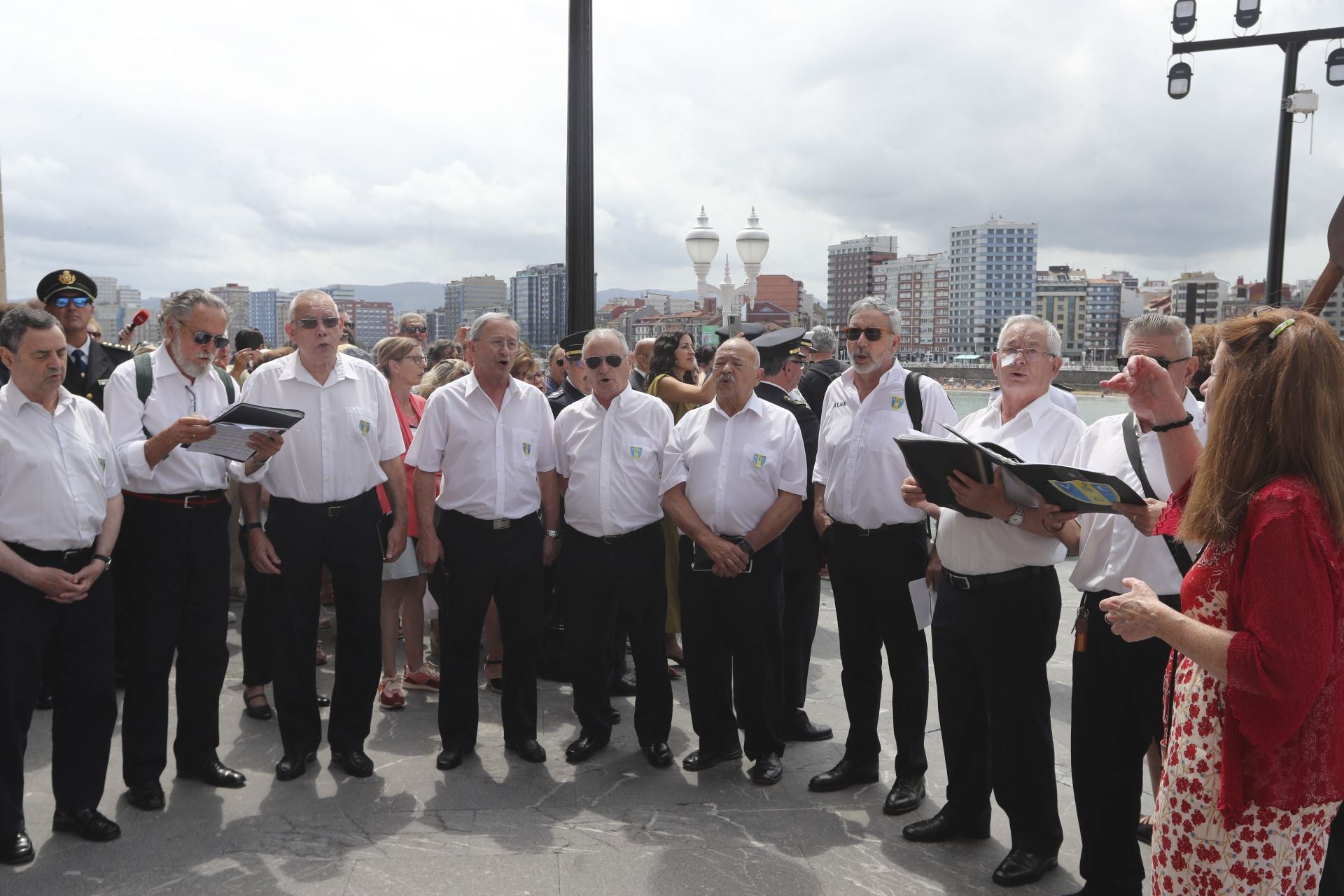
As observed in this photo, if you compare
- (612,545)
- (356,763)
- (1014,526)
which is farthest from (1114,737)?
(356,763)

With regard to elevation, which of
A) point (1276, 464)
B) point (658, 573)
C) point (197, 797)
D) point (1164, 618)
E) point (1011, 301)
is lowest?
point (197, 797)

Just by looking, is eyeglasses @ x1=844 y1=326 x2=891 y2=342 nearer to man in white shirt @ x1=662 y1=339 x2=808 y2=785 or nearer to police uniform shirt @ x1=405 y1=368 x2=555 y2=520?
man in white shirt @ x1=662 y1=339 x2=808 y2=785

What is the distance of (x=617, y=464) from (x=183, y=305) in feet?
6.79

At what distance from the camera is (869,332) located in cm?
448

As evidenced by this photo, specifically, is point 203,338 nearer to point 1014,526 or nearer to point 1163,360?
point 1014,526

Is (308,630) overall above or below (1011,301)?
below

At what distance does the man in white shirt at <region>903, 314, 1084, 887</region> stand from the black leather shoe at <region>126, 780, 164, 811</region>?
3.13 meters

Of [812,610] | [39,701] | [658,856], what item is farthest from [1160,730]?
[39,701]

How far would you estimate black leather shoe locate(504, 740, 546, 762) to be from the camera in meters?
4.73

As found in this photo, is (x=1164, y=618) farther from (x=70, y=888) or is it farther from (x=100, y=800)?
(x=100, y=800)

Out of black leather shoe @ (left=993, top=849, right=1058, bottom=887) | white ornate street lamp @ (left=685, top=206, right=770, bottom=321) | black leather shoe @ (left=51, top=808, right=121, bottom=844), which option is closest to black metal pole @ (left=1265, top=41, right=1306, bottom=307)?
white ornate street lamp @ (left=685, top=206, right=770, bottom=321)

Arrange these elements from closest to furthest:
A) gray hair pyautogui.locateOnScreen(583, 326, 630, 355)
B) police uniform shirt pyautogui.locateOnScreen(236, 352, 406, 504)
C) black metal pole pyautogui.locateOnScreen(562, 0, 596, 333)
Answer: police uniform shirt pyautogui.locateOnScreen(236, 352, 406, 504), gray hair pyautogui.locateOnScreen(583, 326, 630, 355), black metal pole pyautogui.locateOnScreen(562, 0, 596, 333)

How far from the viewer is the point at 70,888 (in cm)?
345

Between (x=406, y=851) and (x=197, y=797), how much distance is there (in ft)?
3.77
